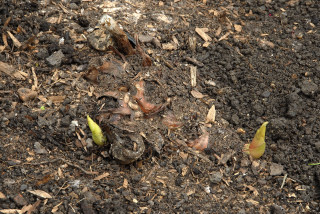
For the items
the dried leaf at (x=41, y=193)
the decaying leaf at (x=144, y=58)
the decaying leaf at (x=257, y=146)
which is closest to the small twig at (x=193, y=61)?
the decaying leaf at (x=144, y=58)

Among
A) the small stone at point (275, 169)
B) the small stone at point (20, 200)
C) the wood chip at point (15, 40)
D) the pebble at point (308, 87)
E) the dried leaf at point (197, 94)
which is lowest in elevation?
the small stone at point (275, 169)

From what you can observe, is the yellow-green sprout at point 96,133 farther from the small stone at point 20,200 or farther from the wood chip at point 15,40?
the wood chip at point 15,40

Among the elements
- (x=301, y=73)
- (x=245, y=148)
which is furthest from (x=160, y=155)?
(x=301, y=73)

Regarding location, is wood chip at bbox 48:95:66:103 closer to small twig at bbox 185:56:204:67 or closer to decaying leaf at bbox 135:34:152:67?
decaying leaf at bbox 135:34:152:67

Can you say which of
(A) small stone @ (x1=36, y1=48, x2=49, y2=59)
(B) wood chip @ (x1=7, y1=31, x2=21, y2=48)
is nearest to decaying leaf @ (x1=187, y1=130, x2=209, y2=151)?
(A) small stone @ (x1=36, y1=48, x2=49, y2=59)

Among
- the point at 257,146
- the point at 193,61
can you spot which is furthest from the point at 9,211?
the point at 193,61

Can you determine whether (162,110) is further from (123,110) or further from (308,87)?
(308,87)
